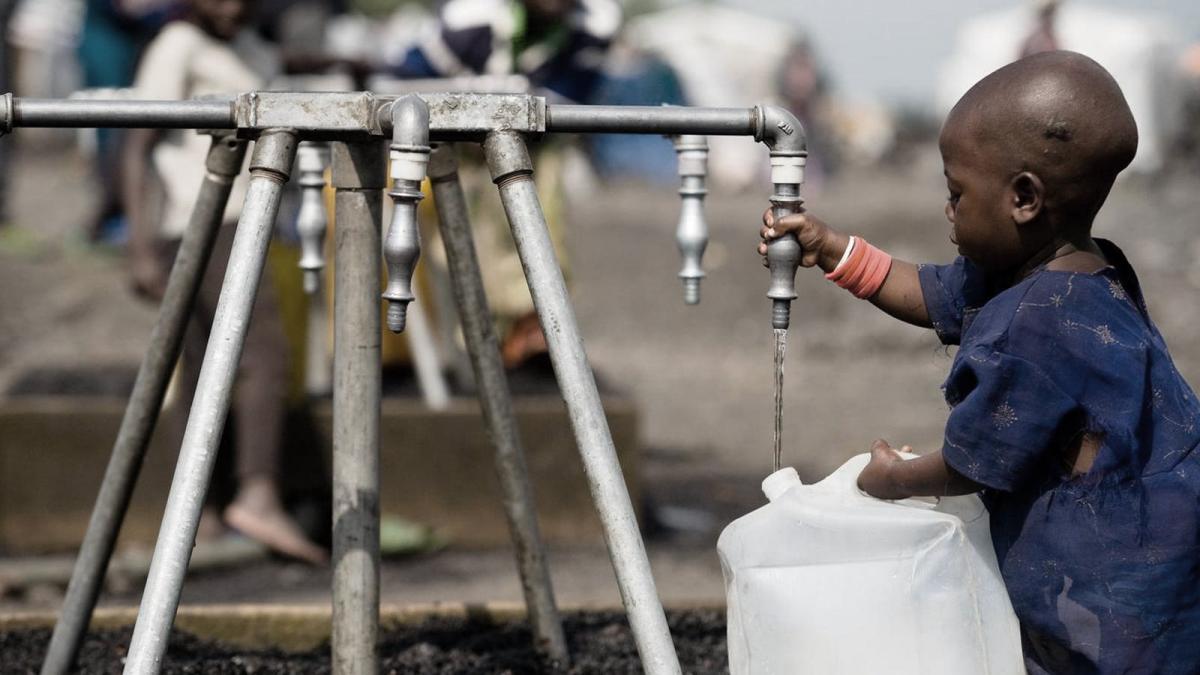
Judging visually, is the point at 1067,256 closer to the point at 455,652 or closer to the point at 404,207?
the point at 404,207

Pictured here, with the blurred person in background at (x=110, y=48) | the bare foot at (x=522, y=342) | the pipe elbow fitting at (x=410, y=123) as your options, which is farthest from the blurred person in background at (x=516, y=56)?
the blurred person in background at (x=110, y=48)

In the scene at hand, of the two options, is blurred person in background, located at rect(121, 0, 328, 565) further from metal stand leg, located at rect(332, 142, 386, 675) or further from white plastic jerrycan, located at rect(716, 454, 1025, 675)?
white plastic jerrycan, located at rect(716, 454, 1025, 675)

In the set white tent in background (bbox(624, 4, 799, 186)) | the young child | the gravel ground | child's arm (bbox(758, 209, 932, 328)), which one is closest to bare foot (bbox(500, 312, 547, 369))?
the gravel ground

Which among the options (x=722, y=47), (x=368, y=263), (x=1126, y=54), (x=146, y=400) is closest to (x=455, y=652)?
(x=146, y=400)

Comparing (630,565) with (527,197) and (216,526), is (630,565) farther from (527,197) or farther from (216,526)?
(216,526)

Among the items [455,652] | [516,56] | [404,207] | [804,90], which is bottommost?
[455,652]

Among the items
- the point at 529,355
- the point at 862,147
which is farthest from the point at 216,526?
the point at 862,147

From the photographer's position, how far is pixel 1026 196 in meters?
2.21

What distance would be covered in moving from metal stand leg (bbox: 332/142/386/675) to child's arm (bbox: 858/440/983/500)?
788 mm

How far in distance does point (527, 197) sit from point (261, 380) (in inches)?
113

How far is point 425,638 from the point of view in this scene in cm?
326

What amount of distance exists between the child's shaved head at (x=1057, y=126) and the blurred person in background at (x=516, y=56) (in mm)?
3350

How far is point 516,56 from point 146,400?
3.09 metres

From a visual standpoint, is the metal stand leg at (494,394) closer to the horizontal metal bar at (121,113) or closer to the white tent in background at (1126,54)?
the horizontal metal bar at (121,113)
